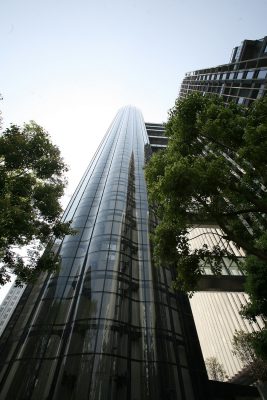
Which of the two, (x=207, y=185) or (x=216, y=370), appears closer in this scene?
(x=207, y=185)

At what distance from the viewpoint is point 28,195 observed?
11.1 m

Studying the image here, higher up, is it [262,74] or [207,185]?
[262,74]

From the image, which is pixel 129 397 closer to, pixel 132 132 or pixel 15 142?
pixel 15 142

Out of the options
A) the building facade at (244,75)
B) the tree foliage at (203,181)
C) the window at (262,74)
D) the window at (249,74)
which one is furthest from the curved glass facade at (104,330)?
the window at (249,74)

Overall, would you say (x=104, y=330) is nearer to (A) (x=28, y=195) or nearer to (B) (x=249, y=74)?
(A) (x=28, y=195)

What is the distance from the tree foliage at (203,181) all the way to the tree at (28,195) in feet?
16.2

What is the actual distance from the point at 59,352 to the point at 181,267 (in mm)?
8215

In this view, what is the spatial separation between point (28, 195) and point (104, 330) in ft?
27.3

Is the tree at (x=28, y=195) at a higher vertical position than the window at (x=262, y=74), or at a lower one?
lower

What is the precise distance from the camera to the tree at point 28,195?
374 inches

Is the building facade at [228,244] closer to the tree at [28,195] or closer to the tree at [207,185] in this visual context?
the tree at [207,185]

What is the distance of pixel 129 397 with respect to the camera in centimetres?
1124

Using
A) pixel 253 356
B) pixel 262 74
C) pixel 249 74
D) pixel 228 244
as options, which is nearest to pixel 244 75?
pixel 249 74

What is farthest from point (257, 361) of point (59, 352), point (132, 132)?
point (132, 132)
